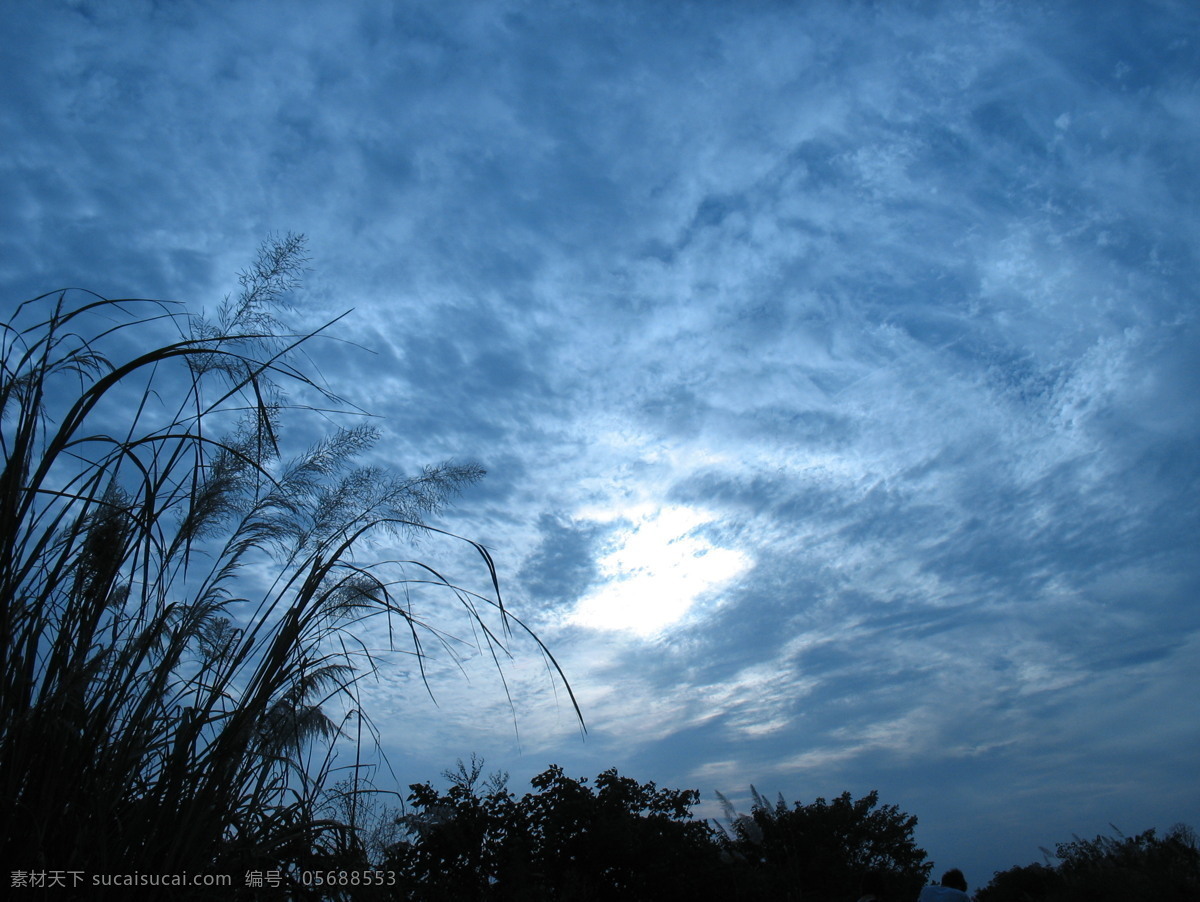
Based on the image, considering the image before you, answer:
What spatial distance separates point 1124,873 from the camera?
12.5 m

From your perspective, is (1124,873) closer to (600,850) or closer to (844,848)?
(844,848)

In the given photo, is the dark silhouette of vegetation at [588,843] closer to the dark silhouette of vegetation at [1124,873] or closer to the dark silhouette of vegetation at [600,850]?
the dark silhouette of vegetation at [600,850]

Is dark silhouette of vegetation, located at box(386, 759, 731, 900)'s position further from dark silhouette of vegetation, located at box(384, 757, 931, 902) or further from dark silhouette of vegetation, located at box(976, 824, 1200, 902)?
dark silhouette of vegetation, located at box(976, 824, 1200, 902)

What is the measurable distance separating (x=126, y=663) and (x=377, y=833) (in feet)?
3.34

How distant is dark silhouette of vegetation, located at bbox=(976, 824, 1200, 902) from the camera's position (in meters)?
11.5

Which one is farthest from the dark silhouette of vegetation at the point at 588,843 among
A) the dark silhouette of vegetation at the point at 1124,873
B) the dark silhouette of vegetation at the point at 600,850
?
the dark silhouette of vegetation at the point at 1124,873

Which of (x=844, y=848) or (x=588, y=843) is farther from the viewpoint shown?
(x=844, y=848)

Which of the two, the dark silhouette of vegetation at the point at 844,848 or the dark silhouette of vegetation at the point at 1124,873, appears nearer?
the dark silhouette of vegetation at the point at 1124,873

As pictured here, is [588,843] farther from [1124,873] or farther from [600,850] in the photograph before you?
[1124,873]

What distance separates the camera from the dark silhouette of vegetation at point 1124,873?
1151 cm

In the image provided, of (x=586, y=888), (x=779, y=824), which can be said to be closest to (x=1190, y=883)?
(x=779, y=824)

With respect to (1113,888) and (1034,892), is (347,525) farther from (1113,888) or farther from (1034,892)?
(1034,892)

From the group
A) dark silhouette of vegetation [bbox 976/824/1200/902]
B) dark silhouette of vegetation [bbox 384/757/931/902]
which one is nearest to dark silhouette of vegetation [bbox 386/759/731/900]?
dark silhouette of vegetation [bbox 384/757/931/902]

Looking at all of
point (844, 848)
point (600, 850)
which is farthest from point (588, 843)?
point (844, 848)
